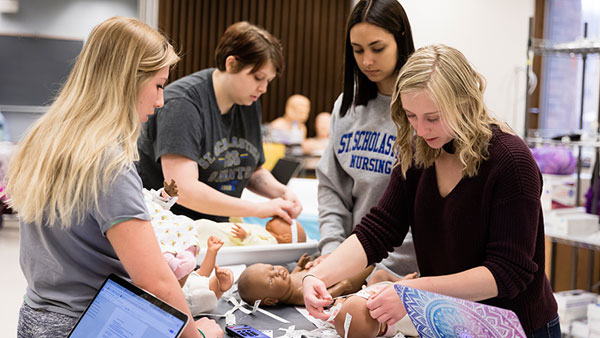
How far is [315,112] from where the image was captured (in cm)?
1008

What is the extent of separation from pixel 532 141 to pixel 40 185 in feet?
10.0

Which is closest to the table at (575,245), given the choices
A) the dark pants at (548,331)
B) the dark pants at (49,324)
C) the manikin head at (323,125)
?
the dark pants at (548,331)

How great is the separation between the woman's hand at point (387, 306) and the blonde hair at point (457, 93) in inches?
13.5

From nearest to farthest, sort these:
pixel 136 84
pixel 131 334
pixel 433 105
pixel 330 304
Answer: pixel 131 334, pixel 136 84, pixel 433 105, pixel 330 304

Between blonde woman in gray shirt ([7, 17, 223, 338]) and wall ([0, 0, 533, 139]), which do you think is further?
wall ([0, 0, 533, 139])

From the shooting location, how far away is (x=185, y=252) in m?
1.51

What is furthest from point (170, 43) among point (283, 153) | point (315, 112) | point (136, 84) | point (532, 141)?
point (315, 112)

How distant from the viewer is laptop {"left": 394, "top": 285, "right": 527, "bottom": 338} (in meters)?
1.24

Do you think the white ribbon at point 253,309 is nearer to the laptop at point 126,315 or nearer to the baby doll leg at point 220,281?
the baby doll leg at point 220,281

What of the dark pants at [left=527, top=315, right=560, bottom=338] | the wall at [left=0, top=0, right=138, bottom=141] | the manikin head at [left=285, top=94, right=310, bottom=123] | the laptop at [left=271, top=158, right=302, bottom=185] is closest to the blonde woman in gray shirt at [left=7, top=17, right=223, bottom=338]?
the dark pants at [left=527, top=315, right=560, bottom=338]

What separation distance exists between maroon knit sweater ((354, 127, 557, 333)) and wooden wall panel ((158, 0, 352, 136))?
806cm

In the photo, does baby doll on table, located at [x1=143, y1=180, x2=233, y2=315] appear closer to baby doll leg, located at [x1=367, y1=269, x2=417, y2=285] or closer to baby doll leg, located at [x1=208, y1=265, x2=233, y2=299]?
baby doll leg, located at [x1=208, y1=265, x2=233, y2=299]

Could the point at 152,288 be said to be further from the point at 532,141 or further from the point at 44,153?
the point at 532,141

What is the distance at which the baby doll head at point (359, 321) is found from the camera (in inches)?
58.6
